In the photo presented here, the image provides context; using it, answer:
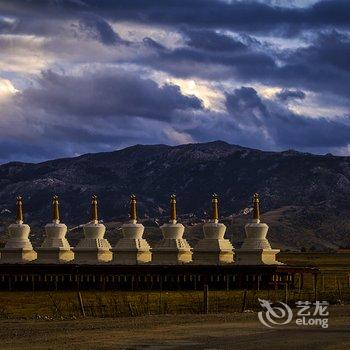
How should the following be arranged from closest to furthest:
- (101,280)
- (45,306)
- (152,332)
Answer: (152,332)
(45,306)
(101,280)

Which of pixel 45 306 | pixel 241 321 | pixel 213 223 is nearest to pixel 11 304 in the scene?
pixel 45 306

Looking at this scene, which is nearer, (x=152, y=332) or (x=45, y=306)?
(x=152, y=332)

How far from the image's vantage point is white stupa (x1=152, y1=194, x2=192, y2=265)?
75062 mm

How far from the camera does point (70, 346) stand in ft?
114

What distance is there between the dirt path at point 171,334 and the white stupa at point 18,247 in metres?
33.5

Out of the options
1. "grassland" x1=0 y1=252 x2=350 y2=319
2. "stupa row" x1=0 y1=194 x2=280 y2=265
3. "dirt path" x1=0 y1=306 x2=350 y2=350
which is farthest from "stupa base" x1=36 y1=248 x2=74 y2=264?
"dirt path" x1=0 y1=306 x2=350 y2=350

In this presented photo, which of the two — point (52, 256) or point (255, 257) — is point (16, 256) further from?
point (255, 257)

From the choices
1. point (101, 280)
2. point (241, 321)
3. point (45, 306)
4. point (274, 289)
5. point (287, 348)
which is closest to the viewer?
point (287, 348)

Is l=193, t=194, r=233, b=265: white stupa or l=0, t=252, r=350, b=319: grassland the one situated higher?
l=193, t=194, r=233, b=265: white stupa

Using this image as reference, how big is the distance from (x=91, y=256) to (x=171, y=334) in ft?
130

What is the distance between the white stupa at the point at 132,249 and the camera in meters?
76.1

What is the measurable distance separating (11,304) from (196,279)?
15.3 metres

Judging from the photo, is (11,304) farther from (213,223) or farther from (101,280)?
(213,223)

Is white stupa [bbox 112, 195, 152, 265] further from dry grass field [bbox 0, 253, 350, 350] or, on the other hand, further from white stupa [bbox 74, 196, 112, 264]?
dry grass field [bbox 0, 253, 350, 350]
